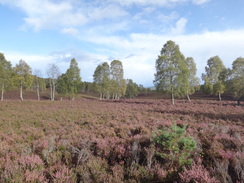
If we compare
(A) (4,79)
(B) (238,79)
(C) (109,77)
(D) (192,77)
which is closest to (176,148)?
(B) (238,79)

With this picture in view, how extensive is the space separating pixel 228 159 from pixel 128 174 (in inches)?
104

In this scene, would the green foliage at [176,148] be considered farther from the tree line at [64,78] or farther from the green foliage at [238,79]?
the tree line at [64,78]

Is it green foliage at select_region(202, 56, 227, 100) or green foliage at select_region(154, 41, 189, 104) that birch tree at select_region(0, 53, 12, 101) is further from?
green foliage at select_region(202, 56, 227, 100)

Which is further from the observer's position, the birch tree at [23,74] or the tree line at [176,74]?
the birch tree at [23,74]

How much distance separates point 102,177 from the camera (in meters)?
3.37

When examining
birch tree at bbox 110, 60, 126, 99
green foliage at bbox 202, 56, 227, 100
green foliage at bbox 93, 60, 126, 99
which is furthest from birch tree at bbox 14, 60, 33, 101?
green foliage at bbox 202, 56, 227, 100

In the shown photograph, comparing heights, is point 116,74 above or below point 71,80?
above

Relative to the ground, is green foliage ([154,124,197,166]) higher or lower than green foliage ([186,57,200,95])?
lower

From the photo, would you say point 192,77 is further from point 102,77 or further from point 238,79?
point 102,77

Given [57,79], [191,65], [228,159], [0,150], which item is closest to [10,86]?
[57,79]

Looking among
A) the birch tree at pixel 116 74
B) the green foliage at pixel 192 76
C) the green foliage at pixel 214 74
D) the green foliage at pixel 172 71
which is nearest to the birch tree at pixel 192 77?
the green foliage at pixel 192 76

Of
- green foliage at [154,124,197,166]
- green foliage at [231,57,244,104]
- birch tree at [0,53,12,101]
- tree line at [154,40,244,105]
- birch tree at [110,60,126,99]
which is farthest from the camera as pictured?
birch tree at [110,60,126,99]

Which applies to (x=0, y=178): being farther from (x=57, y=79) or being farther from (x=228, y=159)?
(x=57, y=79)

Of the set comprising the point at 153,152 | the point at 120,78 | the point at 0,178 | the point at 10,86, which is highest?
the point at 120,78
